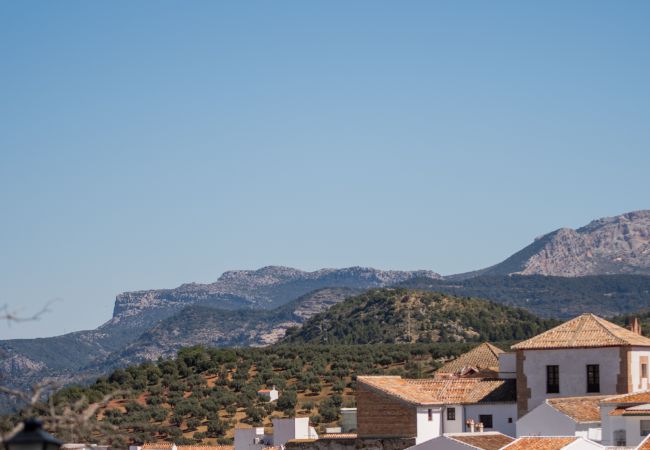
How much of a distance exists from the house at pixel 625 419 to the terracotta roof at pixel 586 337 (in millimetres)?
3210

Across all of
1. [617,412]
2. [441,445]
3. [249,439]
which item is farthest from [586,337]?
[249,439]

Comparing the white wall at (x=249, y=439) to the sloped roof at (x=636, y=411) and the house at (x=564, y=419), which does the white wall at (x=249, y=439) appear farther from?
the sloped roof at (x=636, y=411)

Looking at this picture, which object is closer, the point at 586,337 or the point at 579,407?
the point at 579,407

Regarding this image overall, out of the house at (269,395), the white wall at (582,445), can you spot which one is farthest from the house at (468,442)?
the house at (269,395)

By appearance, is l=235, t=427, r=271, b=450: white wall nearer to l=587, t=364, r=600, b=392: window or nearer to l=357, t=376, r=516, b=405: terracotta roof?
l=357, t=376, r=516, b=405: terracotta roof

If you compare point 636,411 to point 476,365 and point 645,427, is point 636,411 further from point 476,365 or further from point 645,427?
point 476,365

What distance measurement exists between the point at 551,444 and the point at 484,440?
384cm

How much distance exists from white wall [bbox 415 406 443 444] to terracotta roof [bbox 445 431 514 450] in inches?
163

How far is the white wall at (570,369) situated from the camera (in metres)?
38.9

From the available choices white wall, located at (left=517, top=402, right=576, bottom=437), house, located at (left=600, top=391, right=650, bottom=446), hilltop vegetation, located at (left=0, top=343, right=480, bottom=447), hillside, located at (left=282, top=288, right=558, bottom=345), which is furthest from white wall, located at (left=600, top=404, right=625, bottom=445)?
hillside, located at (left=282, top=288, right=558, bottom=345)

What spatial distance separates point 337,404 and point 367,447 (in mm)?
28591

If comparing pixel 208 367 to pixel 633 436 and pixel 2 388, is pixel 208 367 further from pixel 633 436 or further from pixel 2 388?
pixel 2 388

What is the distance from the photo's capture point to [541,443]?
3152 cm

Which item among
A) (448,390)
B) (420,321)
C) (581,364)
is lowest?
(448,390)
